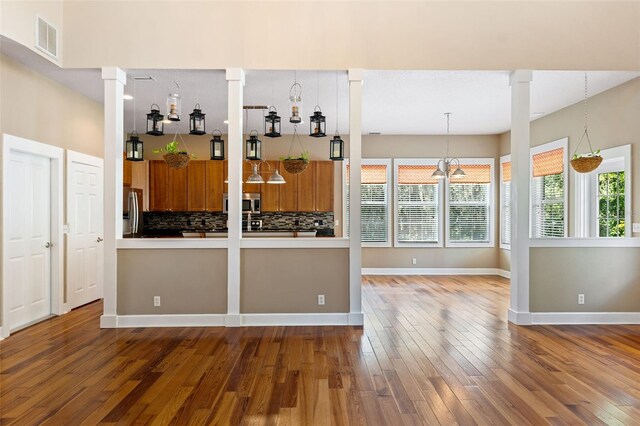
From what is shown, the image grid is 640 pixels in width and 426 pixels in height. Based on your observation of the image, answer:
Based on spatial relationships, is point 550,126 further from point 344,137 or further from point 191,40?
point 191,40

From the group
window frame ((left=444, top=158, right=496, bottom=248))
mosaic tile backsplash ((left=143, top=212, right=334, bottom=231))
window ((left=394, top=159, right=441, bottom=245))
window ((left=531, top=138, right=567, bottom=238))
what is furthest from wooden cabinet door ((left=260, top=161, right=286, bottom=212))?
window ((left=531, top=138, right=567, bottom=238))

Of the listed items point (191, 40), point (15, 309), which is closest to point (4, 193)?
point (15, 309)

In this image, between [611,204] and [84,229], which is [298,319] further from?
[611,204]

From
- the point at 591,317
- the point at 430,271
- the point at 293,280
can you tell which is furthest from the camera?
the point at 430,271

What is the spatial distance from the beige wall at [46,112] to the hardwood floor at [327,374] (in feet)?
7.38

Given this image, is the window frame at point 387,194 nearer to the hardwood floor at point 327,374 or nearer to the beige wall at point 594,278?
the hardwood floor at point 327,374

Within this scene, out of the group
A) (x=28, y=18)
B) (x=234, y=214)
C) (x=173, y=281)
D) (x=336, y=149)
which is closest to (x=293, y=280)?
(x=234, y=214)

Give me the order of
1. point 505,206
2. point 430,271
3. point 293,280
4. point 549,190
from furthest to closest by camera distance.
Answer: point 430,271 → point 505,206 → point 549,190 → point 293,280

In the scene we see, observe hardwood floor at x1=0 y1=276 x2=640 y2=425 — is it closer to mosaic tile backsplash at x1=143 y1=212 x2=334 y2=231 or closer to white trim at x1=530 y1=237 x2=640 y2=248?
white trim at x1=530 y1=237 x2=640 y2=248

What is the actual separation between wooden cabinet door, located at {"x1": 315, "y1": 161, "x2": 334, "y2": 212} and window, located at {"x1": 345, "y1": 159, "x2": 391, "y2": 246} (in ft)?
2.42

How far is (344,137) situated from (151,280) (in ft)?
17.8

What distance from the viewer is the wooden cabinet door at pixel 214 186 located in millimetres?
8734

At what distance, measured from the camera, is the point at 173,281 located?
4.82 m

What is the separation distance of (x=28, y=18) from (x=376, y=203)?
6545 millimetres
